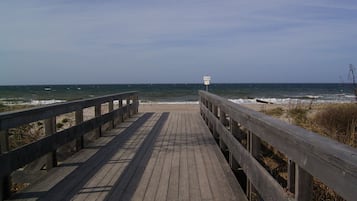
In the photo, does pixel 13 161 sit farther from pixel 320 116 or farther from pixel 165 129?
pixel 320 116

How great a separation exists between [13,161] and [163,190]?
1558 mm

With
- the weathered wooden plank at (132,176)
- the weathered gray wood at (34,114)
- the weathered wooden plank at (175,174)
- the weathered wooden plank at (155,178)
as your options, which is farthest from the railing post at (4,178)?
the weathered wooden plank at (175,174)

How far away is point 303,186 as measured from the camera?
249cm

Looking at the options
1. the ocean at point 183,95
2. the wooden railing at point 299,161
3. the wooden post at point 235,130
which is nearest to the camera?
the wooden railing at point 299,161

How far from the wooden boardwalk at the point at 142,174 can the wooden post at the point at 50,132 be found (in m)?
0.12

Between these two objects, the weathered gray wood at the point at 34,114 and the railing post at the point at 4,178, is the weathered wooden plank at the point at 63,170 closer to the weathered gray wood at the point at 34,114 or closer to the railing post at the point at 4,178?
the railing post at the point at 4,178

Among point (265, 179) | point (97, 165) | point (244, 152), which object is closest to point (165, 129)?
point (97, 165)

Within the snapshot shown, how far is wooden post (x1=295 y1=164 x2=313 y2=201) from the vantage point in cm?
246

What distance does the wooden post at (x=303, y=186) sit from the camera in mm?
2461

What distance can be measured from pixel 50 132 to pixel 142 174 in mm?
1307

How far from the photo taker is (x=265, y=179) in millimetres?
3314

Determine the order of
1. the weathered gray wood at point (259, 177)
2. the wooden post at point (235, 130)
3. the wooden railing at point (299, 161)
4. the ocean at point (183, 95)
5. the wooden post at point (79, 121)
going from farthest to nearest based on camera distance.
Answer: the ocean at point (183, 95) → the wooden post at point (79, 121) → the wooden post at point (235, 130) → the weathered gray wood at point (259, 177) → the wooden railing at point (299, 161)

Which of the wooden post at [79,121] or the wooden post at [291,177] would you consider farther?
the wooden post at [79,121]

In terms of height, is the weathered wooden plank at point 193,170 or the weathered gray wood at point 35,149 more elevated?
the weathered gray wood at point 35,149
